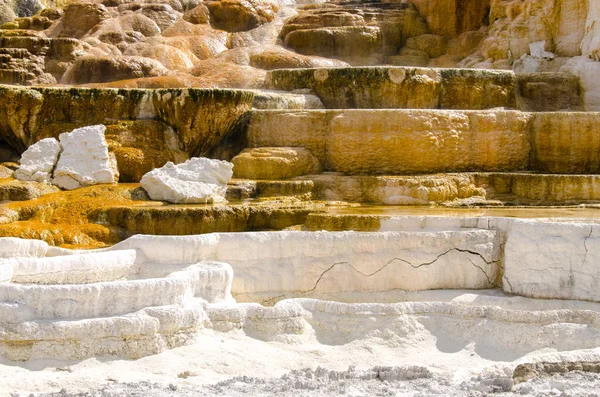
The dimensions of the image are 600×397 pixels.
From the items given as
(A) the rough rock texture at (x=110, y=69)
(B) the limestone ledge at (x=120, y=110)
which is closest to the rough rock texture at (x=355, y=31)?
(A) the rough rock texture at (x=110, y=69)

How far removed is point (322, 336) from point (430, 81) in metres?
5.61

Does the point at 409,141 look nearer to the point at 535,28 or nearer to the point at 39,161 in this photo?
the point at 39,161

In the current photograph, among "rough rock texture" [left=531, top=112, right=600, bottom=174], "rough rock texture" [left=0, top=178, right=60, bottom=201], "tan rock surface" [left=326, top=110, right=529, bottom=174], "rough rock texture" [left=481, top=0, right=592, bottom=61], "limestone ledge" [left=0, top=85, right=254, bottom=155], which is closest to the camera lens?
"rough rock texture" [left=0, top=178, right=60, bottom=201]

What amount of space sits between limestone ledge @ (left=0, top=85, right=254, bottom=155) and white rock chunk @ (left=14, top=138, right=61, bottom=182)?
77cm

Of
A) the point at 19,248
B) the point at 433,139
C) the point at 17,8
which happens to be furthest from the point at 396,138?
the point at 17,8

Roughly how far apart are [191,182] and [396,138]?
2.35 m

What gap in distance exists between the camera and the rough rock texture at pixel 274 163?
8.89 m

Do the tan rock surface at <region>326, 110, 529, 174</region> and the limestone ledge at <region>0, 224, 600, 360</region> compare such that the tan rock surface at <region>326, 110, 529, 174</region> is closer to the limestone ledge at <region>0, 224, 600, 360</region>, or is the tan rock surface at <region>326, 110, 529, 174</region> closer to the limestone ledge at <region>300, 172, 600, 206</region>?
the limestone ledge at <region>300, 172, 600, 206</region>

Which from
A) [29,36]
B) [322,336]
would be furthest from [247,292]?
[29,36]

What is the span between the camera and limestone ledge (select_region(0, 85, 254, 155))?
9641mm

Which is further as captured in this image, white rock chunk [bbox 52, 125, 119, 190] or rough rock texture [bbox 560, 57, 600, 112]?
rough rock texture [bbox 560, 57, 600, 112]

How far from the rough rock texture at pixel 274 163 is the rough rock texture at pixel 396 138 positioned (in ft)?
0.68

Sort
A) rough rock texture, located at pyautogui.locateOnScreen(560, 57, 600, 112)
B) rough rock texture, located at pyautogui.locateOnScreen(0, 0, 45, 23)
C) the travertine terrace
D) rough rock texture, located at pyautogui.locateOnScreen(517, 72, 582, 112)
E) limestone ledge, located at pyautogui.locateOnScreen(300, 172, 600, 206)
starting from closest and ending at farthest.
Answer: the travertine terrace, limestone ledge, located at pyautogui.locateOnScreen(300, 172, 600, 206), rough rock texture, located at pyautogui.locateOnScreen(517, 72, 582, 112), rough rock texture, located at pyautogui.locateOnScreen(560, 57, 600, 112), rough rock texture, located at pyautogui.locateOnScreen(0, 0, 45, 23)

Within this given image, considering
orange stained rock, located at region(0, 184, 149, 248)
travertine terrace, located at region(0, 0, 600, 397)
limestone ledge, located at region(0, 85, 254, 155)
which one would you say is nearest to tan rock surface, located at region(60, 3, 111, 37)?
travertine terrace, located at region(0, 0, 600, 397)
